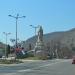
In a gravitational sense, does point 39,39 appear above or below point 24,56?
above

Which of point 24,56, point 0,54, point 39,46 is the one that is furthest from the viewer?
point 39,46

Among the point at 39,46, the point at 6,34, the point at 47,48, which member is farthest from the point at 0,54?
the point at 47,48

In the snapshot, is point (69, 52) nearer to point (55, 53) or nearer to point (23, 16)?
point (55, 53)

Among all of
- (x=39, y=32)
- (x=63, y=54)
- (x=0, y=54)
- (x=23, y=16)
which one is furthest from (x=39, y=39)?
(x=23, y=16)

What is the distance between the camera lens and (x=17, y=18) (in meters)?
75.2

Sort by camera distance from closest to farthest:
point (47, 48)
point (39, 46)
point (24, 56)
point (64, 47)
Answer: point (24, 56)
point (39, 46)
point (47, 48)
point (64, 47)

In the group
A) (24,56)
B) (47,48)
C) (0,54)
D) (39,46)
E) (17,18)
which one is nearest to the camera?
(17,18)

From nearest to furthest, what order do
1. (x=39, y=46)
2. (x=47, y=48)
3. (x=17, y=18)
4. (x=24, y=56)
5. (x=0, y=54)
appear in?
(x=17, y=18) < (x=24, y=56) < (x=0, y=54) < (x=39, y=46) < (x=47, y=48)

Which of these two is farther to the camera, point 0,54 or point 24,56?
point 0,54

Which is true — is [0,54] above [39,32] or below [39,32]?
below

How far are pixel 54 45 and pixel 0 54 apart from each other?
2234 inches

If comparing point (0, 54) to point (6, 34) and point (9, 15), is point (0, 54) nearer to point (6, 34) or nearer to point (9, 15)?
point (6, 34)

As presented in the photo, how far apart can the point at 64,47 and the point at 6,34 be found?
248 ft

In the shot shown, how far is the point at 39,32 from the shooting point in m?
168
